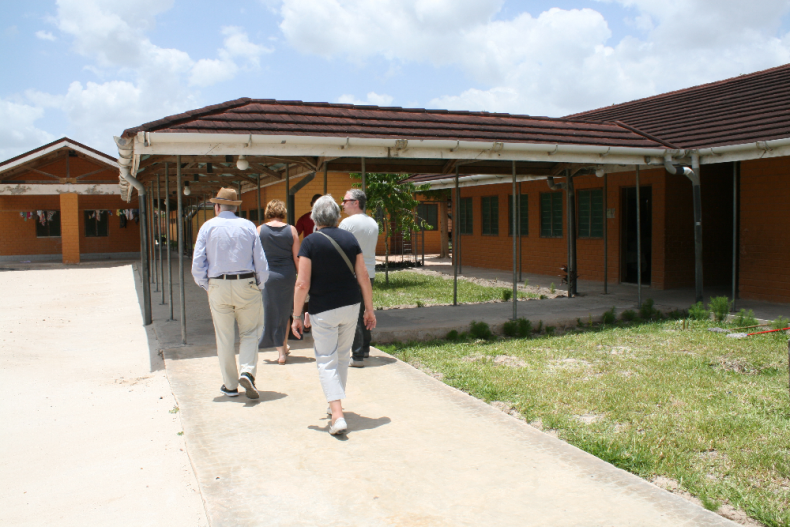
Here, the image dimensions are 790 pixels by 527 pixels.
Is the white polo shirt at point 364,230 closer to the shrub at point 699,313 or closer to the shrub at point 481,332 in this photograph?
the shrub at point 481,332

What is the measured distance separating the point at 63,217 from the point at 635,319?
22.7 metres

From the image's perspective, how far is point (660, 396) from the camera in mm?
5195

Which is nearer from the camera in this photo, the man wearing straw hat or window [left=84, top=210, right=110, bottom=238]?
the man wearing straw hat

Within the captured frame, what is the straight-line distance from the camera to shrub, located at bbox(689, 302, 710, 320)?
8.97 metres

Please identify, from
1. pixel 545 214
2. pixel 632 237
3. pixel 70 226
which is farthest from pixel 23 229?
pixel 632 237

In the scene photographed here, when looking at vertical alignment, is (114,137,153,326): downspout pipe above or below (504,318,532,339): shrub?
above

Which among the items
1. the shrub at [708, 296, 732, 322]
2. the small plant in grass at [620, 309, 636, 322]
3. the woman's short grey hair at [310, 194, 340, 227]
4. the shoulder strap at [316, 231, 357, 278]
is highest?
the woman's short grey hair at [310, 194, 340, 227]

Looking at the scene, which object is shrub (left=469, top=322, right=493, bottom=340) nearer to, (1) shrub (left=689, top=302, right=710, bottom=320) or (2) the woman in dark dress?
(2) the woman in dark dress

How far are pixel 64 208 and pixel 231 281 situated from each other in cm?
2275

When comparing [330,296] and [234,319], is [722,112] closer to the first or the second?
[330,296]

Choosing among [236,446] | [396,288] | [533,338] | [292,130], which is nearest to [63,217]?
[396,288]

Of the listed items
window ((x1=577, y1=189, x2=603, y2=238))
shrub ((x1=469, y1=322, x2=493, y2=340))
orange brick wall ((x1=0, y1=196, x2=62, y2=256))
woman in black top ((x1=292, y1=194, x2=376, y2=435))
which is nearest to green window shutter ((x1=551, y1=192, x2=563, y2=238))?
window ((x1=577, y1=189, x2=603, y2=238))

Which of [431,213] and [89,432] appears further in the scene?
[431,213]

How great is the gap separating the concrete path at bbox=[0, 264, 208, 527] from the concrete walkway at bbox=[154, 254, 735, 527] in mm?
223
